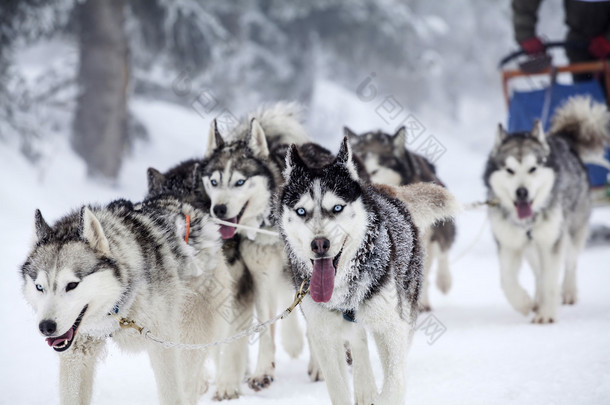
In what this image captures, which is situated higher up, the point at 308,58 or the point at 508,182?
the point at 308,58

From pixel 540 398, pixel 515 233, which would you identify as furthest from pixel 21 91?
pixel 540 398

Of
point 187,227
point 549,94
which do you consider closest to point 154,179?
point 187,227

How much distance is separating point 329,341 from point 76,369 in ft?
3.45

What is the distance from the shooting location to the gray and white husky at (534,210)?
472cm

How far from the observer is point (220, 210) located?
142 inches

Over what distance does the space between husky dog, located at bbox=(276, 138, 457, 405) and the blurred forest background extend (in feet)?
11.1

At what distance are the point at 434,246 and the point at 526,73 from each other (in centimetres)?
239

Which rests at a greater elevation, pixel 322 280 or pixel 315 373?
pixel 322 280

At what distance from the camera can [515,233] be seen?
4840mm

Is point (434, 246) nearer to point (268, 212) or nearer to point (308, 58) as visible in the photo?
Answer: point (268, 212)

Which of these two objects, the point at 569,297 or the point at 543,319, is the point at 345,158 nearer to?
the point at 543,319

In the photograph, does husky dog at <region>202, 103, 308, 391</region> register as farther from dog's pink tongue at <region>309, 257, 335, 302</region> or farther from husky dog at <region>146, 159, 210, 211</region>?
→ dog's pink tongue at <region>309, 257, 335, 302</region>

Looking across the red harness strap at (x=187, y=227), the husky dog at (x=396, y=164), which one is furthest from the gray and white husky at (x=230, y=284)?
the husky dog at (x=396, y=164)

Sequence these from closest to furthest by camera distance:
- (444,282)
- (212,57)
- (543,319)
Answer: (543,319) → (444,282) → (212,57)
